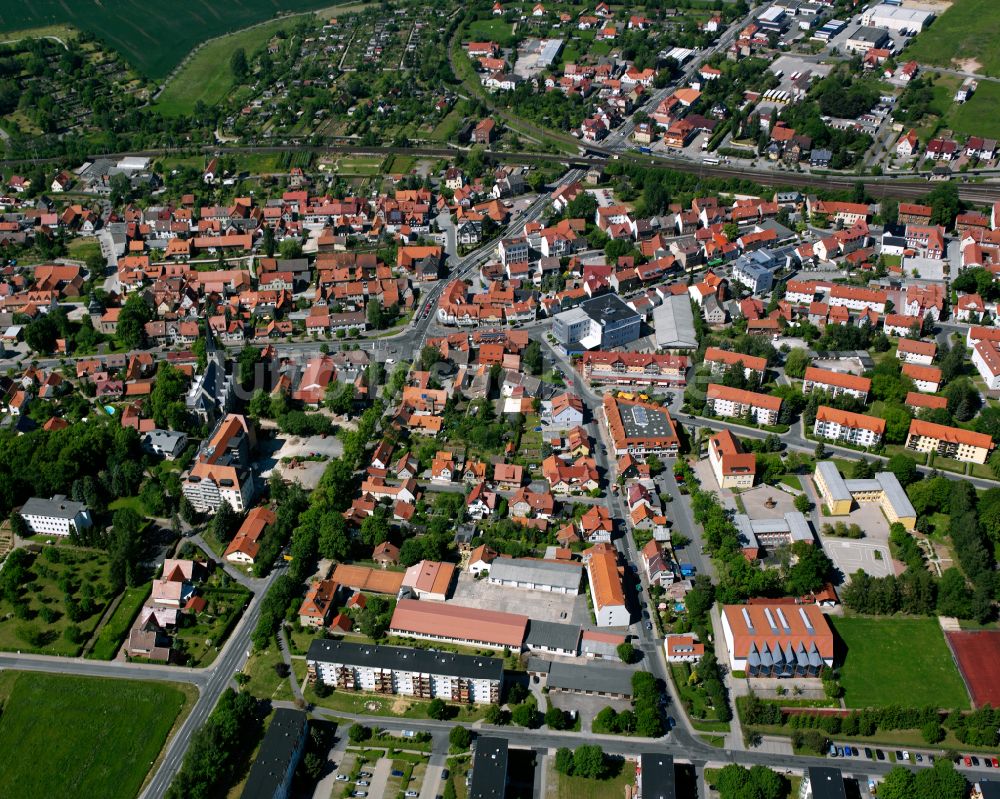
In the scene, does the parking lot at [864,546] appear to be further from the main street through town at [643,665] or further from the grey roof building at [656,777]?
the grey roof building at [656,777]

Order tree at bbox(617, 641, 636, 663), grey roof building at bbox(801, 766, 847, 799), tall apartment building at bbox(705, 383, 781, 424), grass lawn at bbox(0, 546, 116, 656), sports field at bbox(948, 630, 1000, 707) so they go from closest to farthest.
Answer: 1. grey roof building at bbox(801, 766, 847, 799)
2. sports field at bbox(948, 630, 1000, 707)
3. tree at bbox(617, 641, 636, 663)
4. grass lawn at bbox(0, 546, 116, 656)
5. tall apartment building at bbox(705, 383, 781, 424)

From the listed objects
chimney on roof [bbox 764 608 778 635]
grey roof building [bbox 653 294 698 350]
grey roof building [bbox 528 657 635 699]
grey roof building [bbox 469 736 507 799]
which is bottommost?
grey roof building [bbox 528 657 635 699]

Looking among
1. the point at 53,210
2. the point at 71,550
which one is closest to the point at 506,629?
the point at 71,550

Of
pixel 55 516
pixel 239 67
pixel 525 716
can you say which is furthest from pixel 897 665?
pixel 239 67

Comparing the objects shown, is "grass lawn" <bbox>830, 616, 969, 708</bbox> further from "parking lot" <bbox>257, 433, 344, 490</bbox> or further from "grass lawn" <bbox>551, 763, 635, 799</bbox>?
"parking lot" <bbox>257, 433, 344, 490</bbox>

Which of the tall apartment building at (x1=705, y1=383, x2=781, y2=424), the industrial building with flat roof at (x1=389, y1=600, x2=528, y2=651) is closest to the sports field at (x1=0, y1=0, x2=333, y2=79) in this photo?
the tall apartment building at (x1=705, y1=383, x2=781, y2=424)

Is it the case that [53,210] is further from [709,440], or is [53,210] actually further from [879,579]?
[879,579]
